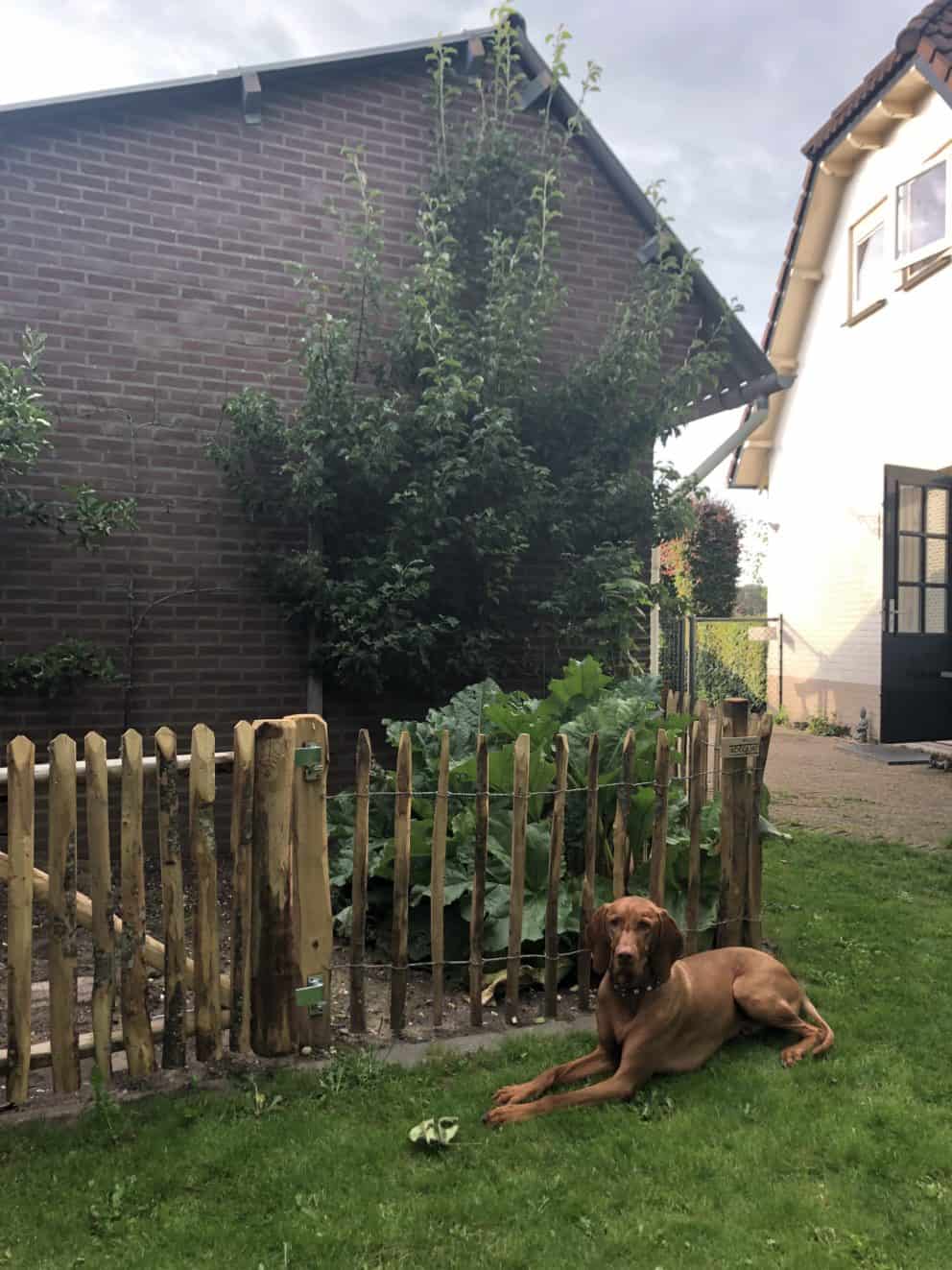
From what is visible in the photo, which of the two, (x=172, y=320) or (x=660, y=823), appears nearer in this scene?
(x=660, y=823)

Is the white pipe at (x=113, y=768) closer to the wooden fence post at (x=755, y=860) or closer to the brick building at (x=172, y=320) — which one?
the wooden fence post at (x=755, y=860)

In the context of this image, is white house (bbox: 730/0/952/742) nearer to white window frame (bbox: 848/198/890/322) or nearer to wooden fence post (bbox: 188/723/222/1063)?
white window frame (bbox: 848/198/890/322)

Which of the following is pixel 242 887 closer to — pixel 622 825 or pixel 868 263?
pixel 622 825

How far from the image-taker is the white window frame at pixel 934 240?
396 inches

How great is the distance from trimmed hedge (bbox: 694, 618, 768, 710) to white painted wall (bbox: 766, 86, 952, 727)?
0.51m

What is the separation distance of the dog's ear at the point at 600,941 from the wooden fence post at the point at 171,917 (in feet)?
4.44

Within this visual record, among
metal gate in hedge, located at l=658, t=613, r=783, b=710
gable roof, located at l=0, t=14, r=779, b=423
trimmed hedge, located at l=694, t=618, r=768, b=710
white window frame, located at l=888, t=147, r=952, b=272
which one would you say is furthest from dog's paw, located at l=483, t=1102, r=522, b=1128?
trimmed hedge, located at l=694, t=618, r=768, b=710

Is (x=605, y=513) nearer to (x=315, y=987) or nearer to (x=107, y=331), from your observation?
(x=107, y=331)

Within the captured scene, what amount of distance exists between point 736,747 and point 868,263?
10.6 metres

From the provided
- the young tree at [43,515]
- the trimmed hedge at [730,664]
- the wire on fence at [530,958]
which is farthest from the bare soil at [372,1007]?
the trimmed hedge at [730,664]

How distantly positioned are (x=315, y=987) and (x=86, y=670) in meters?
3.02

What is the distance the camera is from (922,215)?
1087cm

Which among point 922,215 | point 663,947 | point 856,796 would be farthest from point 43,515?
point 922,215

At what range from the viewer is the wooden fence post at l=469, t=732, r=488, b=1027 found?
3.45 metres
